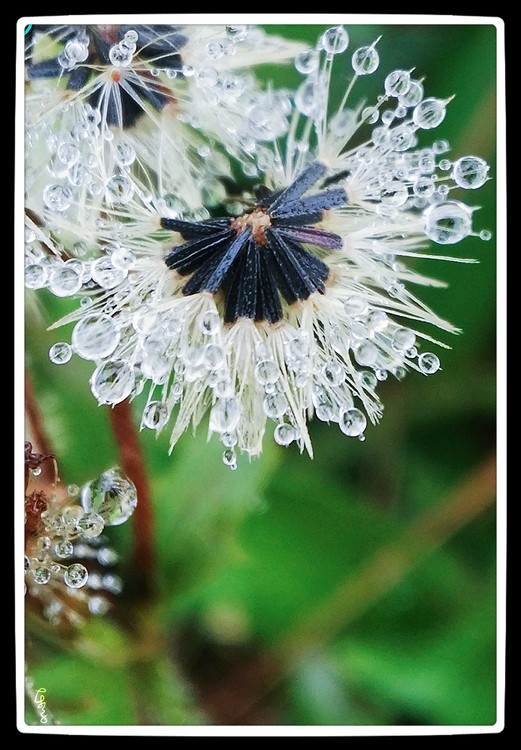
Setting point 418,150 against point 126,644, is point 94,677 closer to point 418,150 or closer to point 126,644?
point 126,644

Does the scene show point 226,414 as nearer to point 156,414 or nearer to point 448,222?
point 156,414

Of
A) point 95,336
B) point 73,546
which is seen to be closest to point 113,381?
point 95,336

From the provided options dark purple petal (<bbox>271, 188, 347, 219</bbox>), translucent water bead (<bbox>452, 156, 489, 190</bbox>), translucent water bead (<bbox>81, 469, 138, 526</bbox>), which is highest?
translucent water bead (<bbox>452, 156, 489, 190</bbox>)

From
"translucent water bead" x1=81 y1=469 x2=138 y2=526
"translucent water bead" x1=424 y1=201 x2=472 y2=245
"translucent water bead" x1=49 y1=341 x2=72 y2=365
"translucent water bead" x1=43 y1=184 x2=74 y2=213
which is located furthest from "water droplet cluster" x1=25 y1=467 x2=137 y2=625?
"translucent water bead" x1=424 y1=201 x2=472 y2=245

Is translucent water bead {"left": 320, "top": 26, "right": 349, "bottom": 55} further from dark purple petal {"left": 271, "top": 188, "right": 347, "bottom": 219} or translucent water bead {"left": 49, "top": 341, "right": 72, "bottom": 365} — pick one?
translucent water bead {"left": 49, "top": 341, "right": 72, "bottom": 365}

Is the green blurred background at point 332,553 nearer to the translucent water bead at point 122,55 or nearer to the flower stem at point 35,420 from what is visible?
the flower stem at point 35,420

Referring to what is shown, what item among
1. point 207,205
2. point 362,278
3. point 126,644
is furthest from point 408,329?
point 126,644

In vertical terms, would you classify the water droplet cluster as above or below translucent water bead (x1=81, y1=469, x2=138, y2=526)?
below

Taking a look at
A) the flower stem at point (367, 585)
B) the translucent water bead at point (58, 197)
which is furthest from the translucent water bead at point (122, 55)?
the flower stem at point (367, 585)
